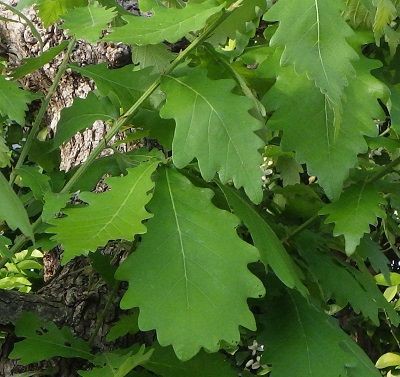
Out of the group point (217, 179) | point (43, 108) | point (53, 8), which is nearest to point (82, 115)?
point (43, 108)

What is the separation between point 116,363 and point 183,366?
0.09 metres

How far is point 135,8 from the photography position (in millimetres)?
1732

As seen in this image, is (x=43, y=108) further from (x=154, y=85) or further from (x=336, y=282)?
(x=336, y=282)

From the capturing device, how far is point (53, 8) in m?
1.15

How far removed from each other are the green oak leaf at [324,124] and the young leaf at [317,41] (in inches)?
5.2

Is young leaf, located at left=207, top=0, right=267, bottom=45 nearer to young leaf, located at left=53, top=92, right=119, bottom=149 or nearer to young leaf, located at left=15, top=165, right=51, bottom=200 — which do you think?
young leaf, located at left=53, top=92, right=119, bottom=149

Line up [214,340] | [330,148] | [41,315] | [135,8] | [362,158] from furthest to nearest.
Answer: [135,8] → [362,158] → [41,315] → [330,148] → [214,340]

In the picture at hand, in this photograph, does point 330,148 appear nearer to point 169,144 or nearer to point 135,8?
point 169,144

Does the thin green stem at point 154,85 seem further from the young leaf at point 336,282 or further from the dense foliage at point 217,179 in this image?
the young leaf at point 336,282

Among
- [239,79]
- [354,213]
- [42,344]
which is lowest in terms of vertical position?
[42,344]

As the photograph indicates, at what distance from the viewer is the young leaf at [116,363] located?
906mm

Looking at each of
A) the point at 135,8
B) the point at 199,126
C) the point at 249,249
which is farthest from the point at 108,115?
the point at 135,8

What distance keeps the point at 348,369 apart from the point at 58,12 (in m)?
0.70

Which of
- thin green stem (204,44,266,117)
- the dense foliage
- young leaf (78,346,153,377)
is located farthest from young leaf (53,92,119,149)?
young leaf (78,346,153,377)
